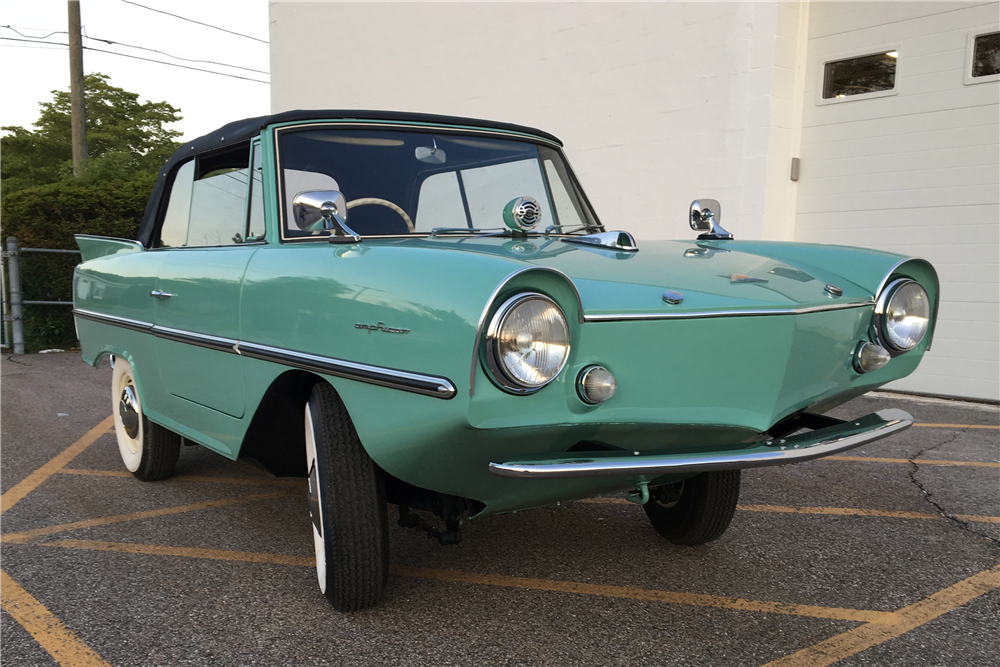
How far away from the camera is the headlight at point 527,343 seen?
6.84 feet

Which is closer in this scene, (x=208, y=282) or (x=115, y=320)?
(x=208, y=282)

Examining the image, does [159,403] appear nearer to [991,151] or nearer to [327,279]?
[327,279]

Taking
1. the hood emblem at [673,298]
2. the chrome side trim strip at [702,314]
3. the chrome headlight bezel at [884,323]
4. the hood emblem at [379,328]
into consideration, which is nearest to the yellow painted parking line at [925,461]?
the chrome headlight bezel at [884,323]

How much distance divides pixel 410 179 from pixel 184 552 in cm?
172

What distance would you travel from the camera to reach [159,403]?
12.7 feet

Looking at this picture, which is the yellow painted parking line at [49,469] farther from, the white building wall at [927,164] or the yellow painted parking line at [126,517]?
the white building wall at [927,164]

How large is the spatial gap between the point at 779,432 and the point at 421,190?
164 centimetres

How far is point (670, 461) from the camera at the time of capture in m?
2.22

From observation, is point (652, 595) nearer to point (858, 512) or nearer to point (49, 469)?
point (858, 512)

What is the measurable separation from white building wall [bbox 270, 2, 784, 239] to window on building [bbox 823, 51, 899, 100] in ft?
1.33

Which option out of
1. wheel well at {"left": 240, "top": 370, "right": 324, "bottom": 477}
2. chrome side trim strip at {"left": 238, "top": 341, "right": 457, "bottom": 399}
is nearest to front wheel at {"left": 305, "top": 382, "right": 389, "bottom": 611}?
chrome side trim strip at {"left": 238, "top": 341, "right": 457, "bottom": 399}

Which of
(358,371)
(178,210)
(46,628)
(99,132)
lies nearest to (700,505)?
(358,371)

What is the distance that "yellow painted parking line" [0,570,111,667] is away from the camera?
2.46 meters

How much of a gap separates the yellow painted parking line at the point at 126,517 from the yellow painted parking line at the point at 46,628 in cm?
47
